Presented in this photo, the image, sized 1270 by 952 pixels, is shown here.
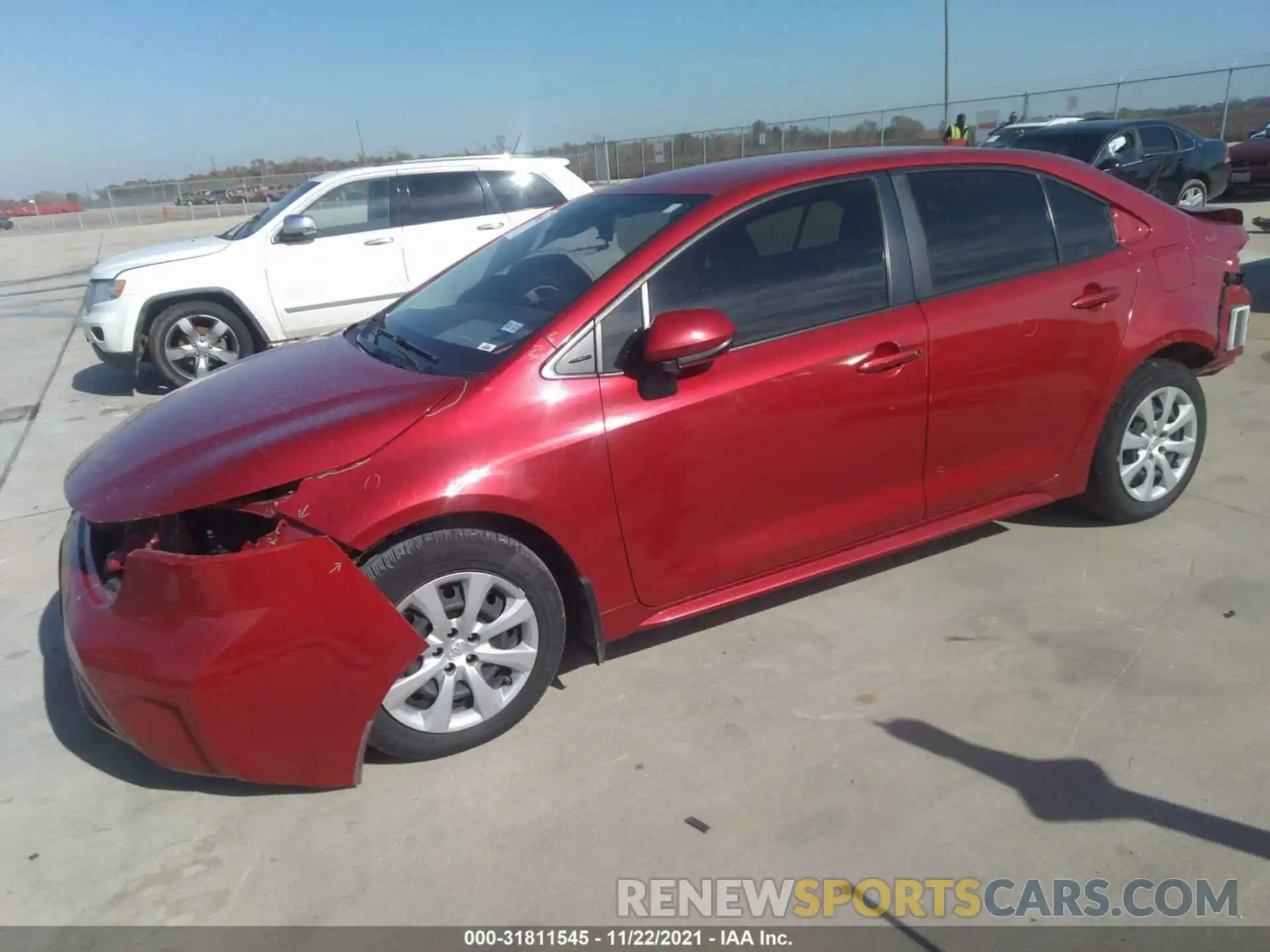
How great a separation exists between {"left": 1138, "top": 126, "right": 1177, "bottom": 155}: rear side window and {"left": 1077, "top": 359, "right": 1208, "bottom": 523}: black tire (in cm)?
1023

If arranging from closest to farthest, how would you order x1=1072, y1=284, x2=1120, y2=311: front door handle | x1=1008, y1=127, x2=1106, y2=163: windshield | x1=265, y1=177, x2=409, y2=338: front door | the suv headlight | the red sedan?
the red sedan → x1=1072, y1=284, x2=1120, y2=311: front door handle → the suv headlight → x1=265, y1=177, x2=409, y2=338: front door → x1=1008, y1=127, x2=1106, y2=163: windshield

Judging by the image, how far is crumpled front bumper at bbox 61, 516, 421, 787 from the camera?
2543 millimetres

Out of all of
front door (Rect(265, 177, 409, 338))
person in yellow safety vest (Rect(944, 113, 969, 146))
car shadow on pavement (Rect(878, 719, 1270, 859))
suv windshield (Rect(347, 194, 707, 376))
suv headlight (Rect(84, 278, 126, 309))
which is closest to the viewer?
car shadow on pavement (Rect(878, 719, 1270, 859))

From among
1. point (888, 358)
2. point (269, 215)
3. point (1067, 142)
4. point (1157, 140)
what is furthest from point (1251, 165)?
point (888, 358)

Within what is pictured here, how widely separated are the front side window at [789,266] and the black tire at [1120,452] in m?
1.34

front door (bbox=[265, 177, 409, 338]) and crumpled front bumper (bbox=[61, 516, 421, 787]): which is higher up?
front door (bbox=[265, 177, 409, 338])

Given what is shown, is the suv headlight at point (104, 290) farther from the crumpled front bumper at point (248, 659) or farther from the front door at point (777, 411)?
the front door at point (777, 411)

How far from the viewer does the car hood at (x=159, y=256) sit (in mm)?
7672

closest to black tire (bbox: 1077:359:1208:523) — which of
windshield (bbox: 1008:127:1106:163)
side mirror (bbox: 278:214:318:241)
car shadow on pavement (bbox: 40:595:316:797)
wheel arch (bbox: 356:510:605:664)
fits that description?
wheel arch (bbox: 356:510:605:664)

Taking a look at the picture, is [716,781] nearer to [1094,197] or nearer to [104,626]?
[104,626]

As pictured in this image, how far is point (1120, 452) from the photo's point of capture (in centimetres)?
405

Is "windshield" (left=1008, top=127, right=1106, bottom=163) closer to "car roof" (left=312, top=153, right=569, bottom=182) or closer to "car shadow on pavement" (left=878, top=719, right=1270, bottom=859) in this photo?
"car roof" (left=312, top=153, right=569, bottom=182)

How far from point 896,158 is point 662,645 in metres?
2.09

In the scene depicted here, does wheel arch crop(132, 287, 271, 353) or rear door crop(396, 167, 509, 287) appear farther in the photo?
rear door crop(396, 167, 509, 287)
